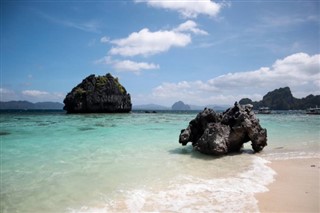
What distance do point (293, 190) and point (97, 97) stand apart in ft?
275

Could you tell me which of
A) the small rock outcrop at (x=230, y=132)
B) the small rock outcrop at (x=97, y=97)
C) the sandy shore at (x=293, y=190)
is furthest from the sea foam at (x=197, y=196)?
the small rock outcrop at (x=97, y=97)

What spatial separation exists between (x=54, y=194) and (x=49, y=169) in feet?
9.64

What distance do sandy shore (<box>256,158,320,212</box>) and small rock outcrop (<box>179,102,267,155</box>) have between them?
8.60ft

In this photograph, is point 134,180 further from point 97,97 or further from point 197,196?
point 97,97

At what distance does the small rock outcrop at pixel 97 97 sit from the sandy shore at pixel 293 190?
8132cm

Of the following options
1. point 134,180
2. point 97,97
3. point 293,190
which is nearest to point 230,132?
point 293,190

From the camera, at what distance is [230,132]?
12.7 meters

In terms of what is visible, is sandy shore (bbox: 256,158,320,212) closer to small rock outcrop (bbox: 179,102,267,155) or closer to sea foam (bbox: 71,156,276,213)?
sea foam (bbox: 71,156,276,213)

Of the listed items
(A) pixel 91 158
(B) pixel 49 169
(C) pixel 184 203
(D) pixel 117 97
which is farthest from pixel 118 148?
(D) pixel 117 97

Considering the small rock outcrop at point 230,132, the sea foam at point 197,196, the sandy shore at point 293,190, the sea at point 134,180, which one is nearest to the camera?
the sandy shore at point 293,190

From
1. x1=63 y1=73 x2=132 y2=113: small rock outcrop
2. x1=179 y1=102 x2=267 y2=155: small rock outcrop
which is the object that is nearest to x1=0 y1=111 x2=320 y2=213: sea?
x1=179 y1=102 x2=267 y2=155: small rock outcrop

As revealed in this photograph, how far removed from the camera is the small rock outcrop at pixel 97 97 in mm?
85875

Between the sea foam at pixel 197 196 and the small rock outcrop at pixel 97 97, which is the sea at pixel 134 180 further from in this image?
the small rock outcrop at pixel 97 97

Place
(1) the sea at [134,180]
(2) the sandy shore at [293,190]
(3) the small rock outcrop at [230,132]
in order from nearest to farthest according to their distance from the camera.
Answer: (2) the sandy shore at [293,190] → (1) the sea at [134,180] → (3) the small rock outcrop at [230,132]
